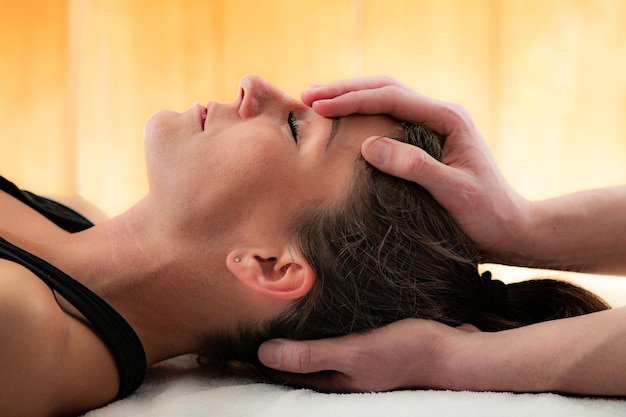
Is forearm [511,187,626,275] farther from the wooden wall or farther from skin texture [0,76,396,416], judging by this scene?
the wooden wall

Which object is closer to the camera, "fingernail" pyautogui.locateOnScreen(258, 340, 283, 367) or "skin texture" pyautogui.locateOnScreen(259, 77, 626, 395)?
"skin texture" pyautogui.locateOnScreen(259, 77, 626, 395)

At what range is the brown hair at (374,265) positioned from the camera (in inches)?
46.5

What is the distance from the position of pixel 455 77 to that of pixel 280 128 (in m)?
2.96

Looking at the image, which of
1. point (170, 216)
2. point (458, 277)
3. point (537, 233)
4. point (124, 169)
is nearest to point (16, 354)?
point (170, 216)

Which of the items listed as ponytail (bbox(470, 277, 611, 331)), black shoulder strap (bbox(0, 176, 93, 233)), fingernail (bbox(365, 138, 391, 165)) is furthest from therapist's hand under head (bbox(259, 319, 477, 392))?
black shoulder strap (bbox(0, 176, 93, 233))

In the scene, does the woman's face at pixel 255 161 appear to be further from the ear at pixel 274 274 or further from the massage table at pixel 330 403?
the massage table at pixel 330 403

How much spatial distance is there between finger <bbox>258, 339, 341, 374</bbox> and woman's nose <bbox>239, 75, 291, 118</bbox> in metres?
0.42

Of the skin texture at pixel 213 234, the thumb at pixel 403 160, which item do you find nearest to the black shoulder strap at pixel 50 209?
the skin texture at pixel 213 234

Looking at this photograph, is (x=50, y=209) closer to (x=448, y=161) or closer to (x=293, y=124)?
(x=293, y=124)

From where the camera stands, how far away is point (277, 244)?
1204 mm

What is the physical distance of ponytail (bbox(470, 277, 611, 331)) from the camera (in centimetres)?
128

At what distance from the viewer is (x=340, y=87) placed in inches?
50.3

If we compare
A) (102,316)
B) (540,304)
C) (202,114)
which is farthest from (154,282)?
(540,304)

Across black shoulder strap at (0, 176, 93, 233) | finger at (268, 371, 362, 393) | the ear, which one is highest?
black shoulder strap at (0, 176, 93, 233)
